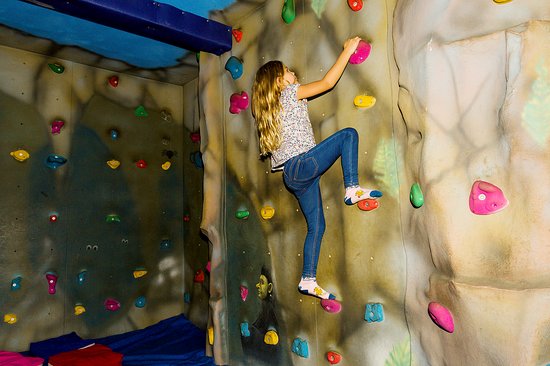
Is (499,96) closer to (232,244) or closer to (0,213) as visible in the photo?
(232,244)

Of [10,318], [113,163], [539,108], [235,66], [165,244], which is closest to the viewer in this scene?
[539,108]

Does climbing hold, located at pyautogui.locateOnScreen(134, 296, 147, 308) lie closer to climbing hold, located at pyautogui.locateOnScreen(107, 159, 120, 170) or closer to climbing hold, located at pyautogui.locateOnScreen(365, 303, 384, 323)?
climbing hold, located at pyautogui.locateOnScreen(107, 159, 120, 170)

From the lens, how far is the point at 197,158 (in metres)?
4.28

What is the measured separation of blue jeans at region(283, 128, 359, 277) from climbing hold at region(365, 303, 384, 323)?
36 cm

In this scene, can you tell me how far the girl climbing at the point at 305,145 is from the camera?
2127 millimetres

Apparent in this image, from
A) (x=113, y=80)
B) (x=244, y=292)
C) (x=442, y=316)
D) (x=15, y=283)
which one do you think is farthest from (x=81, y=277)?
(x=442, y=316)

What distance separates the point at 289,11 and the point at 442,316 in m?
2.07

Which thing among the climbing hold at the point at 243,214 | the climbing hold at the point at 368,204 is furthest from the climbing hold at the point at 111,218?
the climbing hold at the point at 368,204

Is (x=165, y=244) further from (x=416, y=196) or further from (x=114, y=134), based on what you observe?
(x=416, y=196)

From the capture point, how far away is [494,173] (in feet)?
5.32

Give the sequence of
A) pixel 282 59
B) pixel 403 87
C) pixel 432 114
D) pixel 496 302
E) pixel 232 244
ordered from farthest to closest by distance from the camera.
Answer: pixel 232 244 < pixel 282 59 < pixel 403 87 < pixel 432 114 < pixel 496 302

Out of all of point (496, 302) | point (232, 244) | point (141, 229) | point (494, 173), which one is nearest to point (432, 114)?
point (494, 173)

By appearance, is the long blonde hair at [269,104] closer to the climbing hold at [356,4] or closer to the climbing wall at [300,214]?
the climbing wall at [300,214]

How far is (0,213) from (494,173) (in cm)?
379
